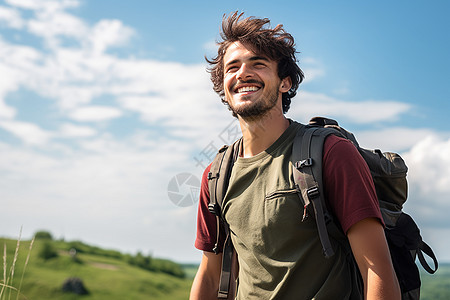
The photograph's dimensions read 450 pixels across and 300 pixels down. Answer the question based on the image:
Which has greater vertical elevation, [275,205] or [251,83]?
[251,83]

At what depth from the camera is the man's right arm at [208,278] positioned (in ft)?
11.5

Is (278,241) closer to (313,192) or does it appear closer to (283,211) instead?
(283,211)

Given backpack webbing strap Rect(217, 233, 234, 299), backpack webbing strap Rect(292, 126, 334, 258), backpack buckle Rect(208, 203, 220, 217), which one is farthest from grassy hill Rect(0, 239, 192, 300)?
backpack webbing strap Rect(292, 126, 334, 258)

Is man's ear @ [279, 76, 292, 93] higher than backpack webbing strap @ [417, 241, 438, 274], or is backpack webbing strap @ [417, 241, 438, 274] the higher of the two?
man's ear @ [279, 76, 292, 93]

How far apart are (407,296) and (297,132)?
1.34 metres

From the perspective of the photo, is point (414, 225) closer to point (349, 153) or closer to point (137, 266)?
point (349, 153)

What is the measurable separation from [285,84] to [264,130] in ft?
1.87

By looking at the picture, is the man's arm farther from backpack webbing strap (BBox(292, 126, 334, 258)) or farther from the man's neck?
the man's neck

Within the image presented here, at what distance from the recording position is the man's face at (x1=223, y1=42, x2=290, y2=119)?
3.19 m

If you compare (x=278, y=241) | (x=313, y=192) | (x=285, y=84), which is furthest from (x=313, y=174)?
(x=285, y=84)

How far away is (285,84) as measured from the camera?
3541mm

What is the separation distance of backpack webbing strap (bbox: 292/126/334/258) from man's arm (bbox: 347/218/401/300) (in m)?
0.17

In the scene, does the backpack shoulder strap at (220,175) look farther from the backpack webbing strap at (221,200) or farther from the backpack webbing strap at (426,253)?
the backpack webbing strap at (426,253)

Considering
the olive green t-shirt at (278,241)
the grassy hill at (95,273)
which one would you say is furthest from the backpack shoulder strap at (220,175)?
the grassy hill at (95,273)
